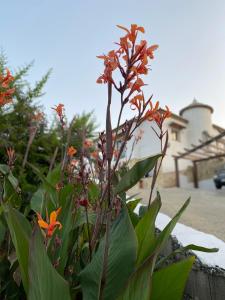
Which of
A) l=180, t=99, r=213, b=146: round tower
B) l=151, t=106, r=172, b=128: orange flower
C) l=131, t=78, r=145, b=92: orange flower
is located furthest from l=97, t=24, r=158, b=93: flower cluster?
l=180, t=99, r=213, b=146: round tower

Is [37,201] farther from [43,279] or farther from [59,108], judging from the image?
[43,279]

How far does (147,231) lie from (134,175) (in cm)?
21

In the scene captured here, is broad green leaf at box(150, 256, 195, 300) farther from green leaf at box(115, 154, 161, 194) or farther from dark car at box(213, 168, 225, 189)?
dark car at box(213, 168, 225, 189)

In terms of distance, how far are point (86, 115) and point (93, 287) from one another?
7.91ft

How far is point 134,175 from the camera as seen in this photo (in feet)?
1.86

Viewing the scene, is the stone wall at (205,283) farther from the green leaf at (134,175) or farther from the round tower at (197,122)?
the round tower at (197,122)

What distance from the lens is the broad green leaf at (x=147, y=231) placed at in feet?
2.22

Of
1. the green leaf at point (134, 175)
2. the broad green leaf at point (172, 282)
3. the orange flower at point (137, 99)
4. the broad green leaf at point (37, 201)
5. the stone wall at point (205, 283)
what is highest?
the orange flower at point (137, 99)

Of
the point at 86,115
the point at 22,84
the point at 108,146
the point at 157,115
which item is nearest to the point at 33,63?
the point at 22,84

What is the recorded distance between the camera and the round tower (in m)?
17.6

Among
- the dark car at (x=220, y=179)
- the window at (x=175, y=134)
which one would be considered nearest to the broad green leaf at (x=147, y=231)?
the dark car at (x=220, y=179)

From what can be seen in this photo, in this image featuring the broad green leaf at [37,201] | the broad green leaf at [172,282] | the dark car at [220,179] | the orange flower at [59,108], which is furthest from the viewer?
the dark car at [220,179]

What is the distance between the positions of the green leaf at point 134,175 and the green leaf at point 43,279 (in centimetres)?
17

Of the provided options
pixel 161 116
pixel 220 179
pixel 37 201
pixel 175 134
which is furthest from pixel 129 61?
pixel 175 134
